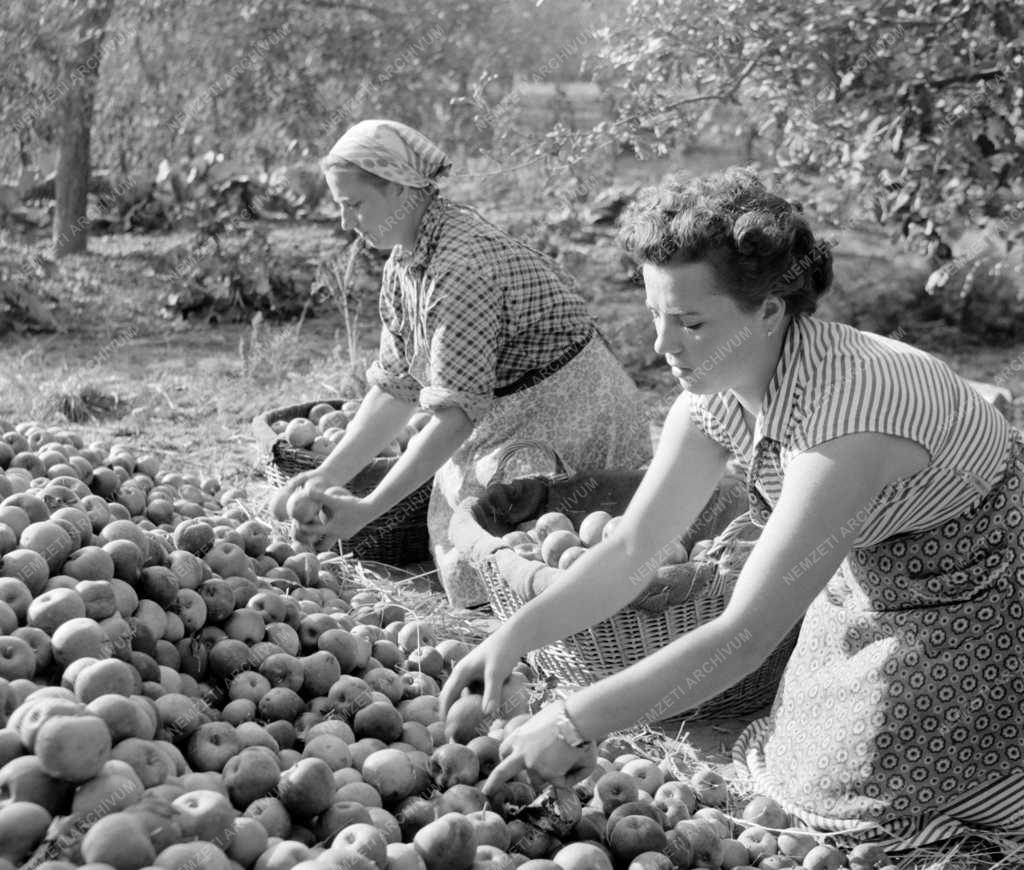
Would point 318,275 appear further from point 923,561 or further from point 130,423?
point 923,561

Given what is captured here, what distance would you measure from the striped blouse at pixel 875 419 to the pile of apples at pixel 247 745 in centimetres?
69

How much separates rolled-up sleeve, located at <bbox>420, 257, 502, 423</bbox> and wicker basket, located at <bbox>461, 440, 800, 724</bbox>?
34 centimetres

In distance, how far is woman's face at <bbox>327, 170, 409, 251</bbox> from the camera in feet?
11.4

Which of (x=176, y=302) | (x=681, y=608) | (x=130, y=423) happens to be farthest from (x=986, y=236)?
(x=176, y=302)

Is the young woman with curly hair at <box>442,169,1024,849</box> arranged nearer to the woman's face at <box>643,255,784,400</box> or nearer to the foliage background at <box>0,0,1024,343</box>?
the woman's face at <box>643,255,784,400</box>

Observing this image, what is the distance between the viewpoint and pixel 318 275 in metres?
7.30

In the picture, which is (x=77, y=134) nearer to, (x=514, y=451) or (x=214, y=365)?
(x=214, y=365)

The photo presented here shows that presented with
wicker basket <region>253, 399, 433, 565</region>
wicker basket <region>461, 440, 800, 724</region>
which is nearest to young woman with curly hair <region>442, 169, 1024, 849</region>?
wicker basket <region>461, 440, 800, 724</region>

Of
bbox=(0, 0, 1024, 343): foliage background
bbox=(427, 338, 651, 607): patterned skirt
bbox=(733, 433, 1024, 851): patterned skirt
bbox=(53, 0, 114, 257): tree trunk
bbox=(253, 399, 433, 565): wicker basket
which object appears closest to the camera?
bbox=(733, 433, 1024, 851): patterned skirt

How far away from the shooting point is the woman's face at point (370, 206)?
348 cm

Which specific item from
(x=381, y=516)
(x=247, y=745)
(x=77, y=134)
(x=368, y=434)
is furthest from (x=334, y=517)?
(x=77, y=134)

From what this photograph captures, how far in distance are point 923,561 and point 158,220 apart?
8333 mm

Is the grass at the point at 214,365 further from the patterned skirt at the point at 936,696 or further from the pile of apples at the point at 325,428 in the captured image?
the patterned skirt at the point at 936,696

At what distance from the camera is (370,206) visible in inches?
139
